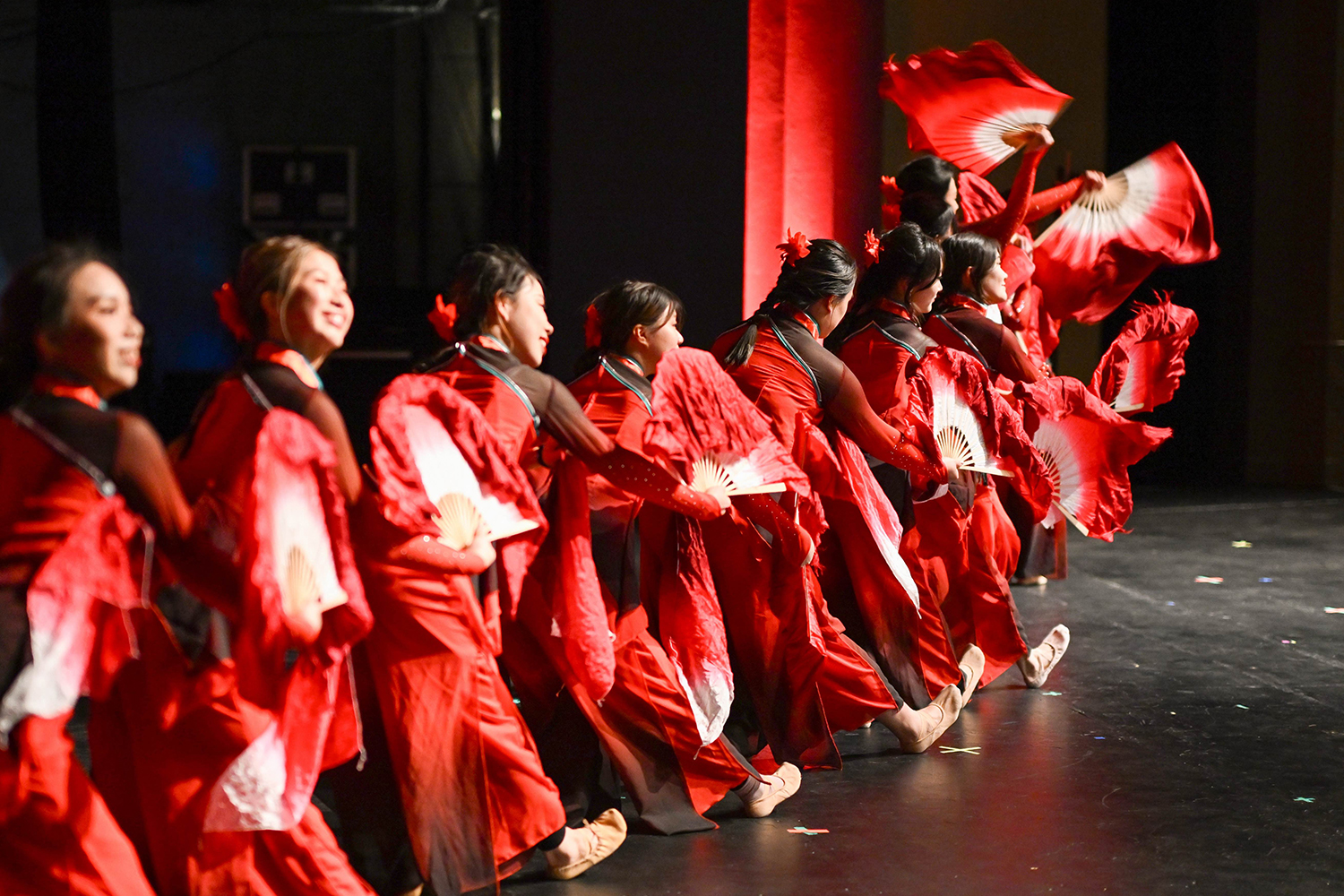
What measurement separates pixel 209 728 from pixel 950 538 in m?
2.24

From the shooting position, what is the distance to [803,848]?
114 inches

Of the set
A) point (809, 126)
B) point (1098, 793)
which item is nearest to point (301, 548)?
point (1098, 793)

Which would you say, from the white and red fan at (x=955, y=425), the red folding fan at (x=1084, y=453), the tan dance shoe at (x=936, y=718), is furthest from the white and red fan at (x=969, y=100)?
the tan dance shoe at (x=936, y=718)

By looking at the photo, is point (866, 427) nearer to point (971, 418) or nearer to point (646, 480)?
point (971, 418)

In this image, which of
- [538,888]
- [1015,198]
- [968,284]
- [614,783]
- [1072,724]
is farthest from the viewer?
[1015,198]

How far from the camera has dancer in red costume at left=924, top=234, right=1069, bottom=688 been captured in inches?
156

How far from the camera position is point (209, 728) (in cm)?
212

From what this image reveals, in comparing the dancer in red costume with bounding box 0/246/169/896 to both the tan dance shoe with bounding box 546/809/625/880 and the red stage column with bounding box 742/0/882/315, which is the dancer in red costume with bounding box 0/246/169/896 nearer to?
the tan dance shoe with bounding box 546/809/625/880

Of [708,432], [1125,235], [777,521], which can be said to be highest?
[1125,235]

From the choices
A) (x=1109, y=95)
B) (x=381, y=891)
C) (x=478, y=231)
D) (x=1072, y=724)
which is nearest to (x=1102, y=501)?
(x=1072, y=724)

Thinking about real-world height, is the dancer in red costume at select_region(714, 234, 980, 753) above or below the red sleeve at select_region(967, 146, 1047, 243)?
below

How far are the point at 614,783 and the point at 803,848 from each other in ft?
1.27

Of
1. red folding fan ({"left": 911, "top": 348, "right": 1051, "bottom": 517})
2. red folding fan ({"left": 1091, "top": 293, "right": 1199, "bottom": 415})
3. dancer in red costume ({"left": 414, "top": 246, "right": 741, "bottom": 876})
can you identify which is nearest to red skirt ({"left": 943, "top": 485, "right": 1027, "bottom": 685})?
red folding fan ({"left": 911, "top": 348, "right": 1051, "bottom": 517})

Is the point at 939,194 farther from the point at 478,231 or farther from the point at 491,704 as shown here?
the point at 478,231
